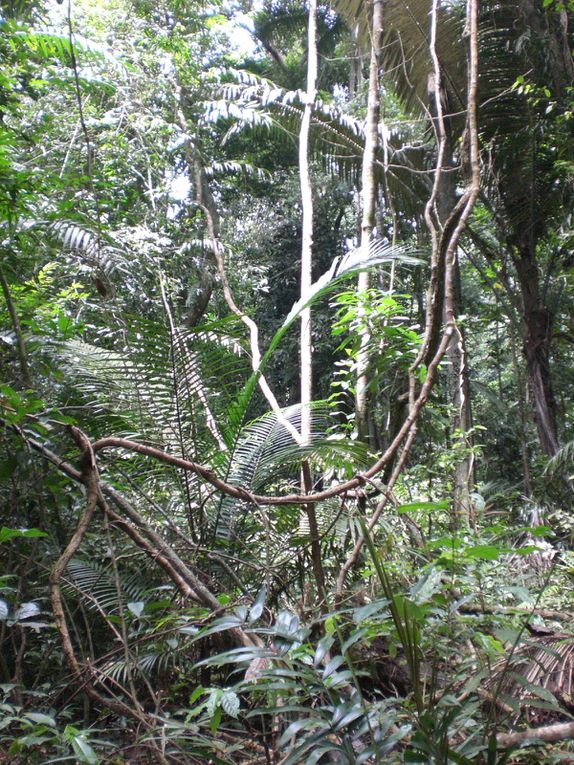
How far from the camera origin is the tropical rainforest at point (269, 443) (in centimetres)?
150

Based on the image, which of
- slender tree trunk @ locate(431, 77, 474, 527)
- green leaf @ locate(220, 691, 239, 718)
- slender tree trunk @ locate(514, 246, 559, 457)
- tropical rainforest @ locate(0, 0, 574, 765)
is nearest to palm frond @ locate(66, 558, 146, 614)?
tropical rainforest @ locate(0, 0, 574, 765)

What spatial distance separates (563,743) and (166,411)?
167 centimetres

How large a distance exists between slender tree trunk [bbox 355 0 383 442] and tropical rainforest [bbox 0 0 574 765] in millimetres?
16

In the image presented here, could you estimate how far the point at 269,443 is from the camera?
271 cm

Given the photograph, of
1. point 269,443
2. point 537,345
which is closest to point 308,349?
point 269,443

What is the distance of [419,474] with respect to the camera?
414 cm

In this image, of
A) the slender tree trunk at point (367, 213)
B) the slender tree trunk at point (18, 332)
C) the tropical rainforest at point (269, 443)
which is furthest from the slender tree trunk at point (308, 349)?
the slender tree trunk at point (18, 332)

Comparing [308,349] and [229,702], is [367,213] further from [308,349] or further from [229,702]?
[229,702]

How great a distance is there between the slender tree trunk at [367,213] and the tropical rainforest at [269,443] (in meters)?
0.02

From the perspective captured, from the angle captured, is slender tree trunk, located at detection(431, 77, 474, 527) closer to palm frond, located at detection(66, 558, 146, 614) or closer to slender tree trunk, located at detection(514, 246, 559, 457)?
slender tree trunk, located at detection(514, 246, 559, 457)

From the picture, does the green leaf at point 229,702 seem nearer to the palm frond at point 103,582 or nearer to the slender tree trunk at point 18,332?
the palm frond at point 103,582

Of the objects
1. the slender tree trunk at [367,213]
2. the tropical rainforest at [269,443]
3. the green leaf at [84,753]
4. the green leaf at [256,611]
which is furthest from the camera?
the slender tree trunk at [367,213]

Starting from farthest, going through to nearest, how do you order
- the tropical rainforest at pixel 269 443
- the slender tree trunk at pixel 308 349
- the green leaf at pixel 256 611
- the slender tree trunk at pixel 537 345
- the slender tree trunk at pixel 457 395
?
the slender tree trunk at pixel 537 345
the slender tree trunk at pixel 457 395
the slender tree trunk at pixel 308 349
the tropical rainforest at pixel 269 443
the green leaf at pixel 256 611

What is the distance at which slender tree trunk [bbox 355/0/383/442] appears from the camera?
2.95 m
